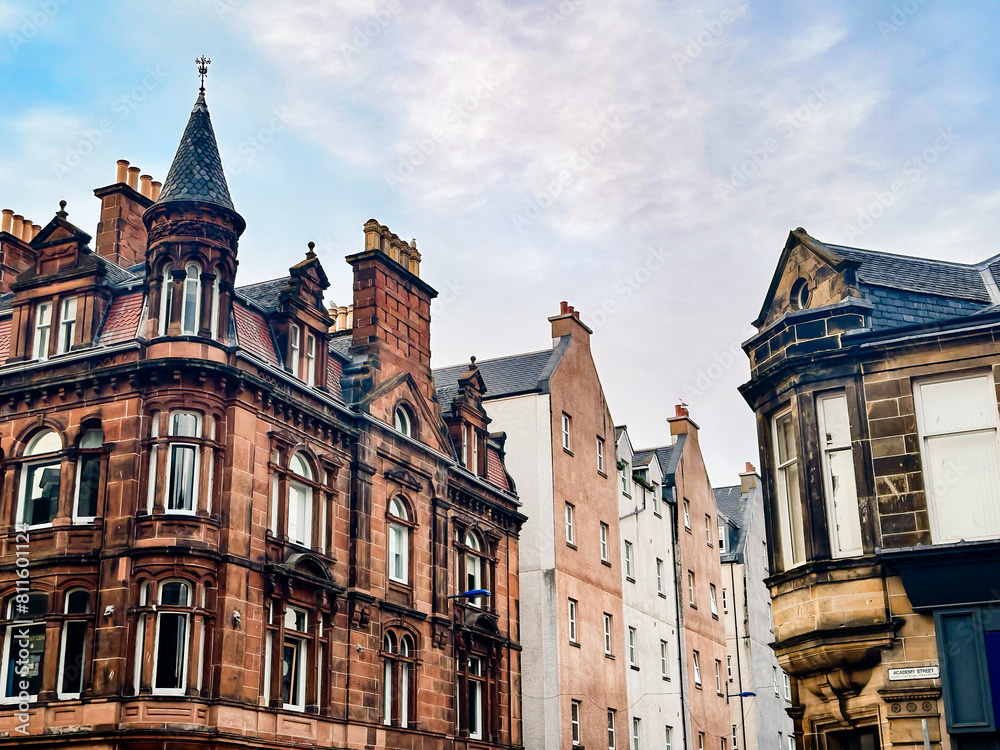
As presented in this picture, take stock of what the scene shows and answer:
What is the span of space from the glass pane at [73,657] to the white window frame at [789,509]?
1565 cm

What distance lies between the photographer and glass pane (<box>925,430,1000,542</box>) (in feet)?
71.9

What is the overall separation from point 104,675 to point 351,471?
9267 mm

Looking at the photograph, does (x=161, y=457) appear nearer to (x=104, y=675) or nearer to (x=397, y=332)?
(x=104, y=675)

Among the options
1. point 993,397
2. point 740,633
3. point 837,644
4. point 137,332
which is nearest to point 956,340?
point 993,397

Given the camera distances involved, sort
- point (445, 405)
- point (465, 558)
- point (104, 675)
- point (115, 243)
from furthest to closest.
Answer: point (445, 405)
point (465, 558)
point (115, 243)
point (104, 675)

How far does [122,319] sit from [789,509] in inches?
673

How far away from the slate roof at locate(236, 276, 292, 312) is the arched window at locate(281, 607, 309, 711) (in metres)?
8.29

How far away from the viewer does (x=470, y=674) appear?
3872cm

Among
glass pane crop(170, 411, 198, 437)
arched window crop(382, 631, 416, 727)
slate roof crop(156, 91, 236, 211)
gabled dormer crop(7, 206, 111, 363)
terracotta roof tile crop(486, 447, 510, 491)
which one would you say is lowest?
arched window crop(382, 631, 416, 727)

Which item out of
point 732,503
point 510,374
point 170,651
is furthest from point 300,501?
point 732,503

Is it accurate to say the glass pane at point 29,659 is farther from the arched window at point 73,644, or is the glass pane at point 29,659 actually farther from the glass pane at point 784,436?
the glass pane at point 784,436

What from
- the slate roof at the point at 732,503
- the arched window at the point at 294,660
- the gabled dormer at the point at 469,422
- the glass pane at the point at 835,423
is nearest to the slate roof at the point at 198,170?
the arched window at the point at 294,660

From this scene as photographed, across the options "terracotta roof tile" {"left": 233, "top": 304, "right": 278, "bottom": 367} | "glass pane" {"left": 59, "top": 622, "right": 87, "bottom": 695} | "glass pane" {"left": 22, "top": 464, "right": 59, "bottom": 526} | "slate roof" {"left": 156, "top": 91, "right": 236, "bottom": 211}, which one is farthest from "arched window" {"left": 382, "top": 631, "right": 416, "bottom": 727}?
"slate roof" {"left": 156, "top": 91, "right": 236, "bottom": 211}

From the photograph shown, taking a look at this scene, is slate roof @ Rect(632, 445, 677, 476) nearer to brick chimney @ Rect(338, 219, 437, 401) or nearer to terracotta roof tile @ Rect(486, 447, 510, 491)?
terracotta roof tile @ Rect(486, 447, 510, 491)
